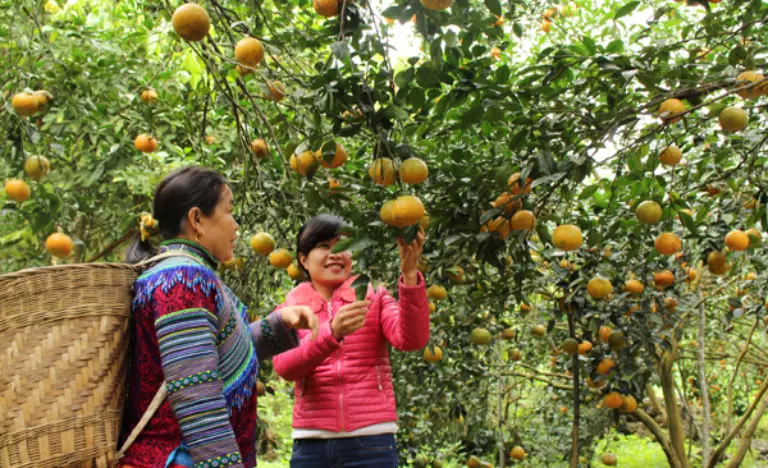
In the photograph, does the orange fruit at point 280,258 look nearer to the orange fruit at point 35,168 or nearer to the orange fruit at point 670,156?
the orange fruit at point 35,168

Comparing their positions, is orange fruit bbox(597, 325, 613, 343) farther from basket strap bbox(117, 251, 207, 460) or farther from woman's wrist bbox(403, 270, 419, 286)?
basket strap bbox(117, 251, 207, 460)

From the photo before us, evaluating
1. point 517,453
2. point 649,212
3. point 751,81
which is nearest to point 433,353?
point 649,212

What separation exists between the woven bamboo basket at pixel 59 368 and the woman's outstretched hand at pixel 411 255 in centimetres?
64

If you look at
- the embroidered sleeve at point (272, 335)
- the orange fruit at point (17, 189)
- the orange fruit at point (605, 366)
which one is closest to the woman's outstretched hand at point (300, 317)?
the embroidered sleeve at point (272, 335)

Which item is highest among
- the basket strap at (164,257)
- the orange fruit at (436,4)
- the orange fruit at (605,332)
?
the orange fruit at (436,4)

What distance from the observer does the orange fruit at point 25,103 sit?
96.6 inches

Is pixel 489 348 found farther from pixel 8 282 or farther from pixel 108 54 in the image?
pixel 8 282

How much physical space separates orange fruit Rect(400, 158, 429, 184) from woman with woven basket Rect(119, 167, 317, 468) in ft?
1.27

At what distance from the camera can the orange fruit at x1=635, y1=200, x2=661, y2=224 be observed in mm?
2037

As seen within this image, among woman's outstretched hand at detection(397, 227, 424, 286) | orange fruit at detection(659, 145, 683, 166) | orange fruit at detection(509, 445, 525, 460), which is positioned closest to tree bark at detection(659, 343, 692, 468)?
orange fruit at detection(509, 445, 525, 460)

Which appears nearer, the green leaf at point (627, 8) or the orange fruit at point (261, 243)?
the green leaf at point (627, 8)

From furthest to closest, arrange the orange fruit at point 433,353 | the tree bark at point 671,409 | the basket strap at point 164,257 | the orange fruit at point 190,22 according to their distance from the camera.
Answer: the tree bark at point 671,409 → the orange fruit at point 433,353 → the orange fruit at point 190,22 → the basket strap at point 164,257

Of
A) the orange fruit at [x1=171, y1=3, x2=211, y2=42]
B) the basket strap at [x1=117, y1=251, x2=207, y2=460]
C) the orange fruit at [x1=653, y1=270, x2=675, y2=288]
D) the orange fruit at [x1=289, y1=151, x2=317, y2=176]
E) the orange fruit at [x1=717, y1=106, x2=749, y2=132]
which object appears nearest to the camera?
the basket strap at [x1=117, y1=251, x2=207, y2=460]

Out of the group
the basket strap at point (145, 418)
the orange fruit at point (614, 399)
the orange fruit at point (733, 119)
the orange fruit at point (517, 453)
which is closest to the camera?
the basket strap at point (145, 418)
